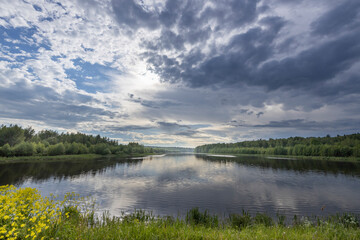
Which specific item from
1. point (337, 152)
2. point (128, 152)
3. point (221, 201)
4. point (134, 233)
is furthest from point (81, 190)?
point (128, 152)

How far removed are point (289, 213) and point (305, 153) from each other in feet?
474

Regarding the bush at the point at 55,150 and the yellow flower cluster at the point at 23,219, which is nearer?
the yellow flower cluster at the point at 23,219

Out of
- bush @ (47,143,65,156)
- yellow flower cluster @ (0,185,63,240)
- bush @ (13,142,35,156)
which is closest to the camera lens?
yellow flower cluster @ (0,185,63,240)

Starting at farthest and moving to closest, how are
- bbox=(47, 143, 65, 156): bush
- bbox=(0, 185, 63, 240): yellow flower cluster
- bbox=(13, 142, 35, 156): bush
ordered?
bbox=(47, 143, 65, 156): bush
bbox=(13, 142, 35, 156): bush
bbox=(0, 185, 63, 240): yellow flower cluster

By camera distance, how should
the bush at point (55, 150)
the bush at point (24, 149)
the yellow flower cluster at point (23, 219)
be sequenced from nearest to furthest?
the yellow flower cluster at point (23, 219) < the bush at point (24, 149) < the bush at point (55, 150)

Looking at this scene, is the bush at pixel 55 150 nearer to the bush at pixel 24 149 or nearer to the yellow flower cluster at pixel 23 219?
the bush at pixel 24 149

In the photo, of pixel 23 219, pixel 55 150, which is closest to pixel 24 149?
pixel 55 150

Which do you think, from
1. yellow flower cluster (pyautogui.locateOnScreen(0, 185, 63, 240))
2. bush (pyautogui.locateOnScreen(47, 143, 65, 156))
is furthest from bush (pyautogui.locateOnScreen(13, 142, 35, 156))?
yellow flower cluster (pyautogui.locateOnScreen(0, 185, 63, 240))

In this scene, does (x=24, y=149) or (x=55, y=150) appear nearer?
(x=24, y=149)

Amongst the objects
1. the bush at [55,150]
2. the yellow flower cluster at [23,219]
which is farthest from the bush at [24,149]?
the yellow flower cluster at [23,219]

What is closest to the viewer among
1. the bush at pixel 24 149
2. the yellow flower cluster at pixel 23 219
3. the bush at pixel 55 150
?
the yellow flower cluster at pixel 23 219

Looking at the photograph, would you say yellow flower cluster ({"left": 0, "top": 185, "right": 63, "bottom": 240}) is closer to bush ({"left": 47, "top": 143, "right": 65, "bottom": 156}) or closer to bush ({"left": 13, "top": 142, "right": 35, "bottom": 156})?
bush ({"left": 13, "top": 142, "right": 35, "bottom": 156})

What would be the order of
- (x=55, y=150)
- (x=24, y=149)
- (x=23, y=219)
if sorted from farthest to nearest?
(x=55, y=150) < (x=24, y=149) < (x=23, y=219)

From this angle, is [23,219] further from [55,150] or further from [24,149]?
[55,150]
